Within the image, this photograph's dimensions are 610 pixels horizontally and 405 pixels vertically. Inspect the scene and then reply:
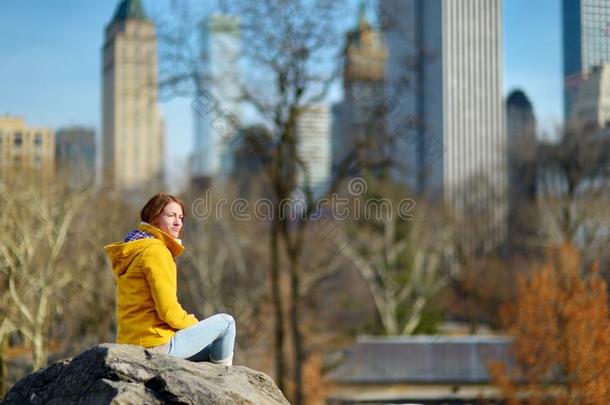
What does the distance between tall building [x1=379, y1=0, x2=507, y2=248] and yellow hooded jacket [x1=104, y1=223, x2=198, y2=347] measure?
43.9 meters

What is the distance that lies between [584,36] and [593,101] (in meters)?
11.4

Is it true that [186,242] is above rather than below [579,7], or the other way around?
below

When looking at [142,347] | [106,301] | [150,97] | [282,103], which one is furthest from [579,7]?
[142,347]

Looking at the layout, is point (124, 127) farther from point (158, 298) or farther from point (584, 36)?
point (158, 298)

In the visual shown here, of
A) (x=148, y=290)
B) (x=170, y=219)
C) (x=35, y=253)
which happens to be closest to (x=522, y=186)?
(x=35, y=253)

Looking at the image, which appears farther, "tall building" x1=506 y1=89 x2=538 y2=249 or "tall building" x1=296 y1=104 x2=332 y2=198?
"tall building" x1=506 y1=89 x2=538 y2=249

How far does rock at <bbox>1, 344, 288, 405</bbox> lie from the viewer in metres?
5.07

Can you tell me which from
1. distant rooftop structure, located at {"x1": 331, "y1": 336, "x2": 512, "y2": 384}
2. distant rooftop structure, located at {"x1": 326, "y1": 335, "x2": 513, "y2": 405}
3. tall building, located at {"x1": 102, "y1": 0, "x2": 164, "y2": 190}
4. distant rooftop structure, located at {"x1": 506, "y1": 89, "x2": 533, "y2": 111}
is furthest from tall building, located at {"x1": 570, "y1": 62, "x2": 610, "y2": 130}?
distant rooftop structure, located at {"x1": 506, "y1": 89, "x2": 533, "y2": 111}

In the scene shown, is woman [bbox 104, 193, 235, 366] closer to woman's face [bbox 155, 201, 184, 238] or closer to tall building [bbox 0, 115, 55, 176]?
woman's face [bbox 155, 201, 184, 238]

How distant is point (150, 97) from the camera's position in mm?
21344

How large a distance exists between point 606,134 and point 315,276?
13588mm

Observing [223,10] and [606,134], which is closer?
[223,10]

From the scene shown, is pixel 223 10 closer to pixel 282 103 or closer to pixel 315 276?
pixel 282 103

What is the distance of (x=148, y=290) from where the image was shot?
5.59m
